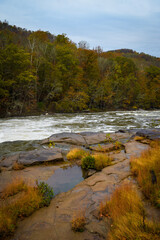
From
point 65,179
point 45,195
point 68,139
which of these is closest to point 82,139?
point 68,139

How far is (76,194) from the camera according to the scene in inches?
157

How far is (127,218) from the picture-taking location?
2.53 meters

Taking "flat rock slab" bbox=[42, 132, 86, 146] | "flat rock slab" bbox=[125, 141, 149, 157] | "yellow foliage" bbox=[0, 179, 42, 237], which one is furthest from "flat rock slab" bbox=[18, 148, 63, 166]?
"flat rock slab" bbox=[125, 141, 149, 157]

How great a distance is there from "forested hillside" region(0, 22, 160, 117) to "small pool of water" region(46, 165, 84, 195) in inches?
788

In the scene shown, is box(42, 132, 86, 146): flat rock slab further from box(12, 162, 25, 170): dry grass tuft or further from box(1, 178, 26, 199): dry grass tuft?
box(1, 178, 26, 199): dry grass tuft

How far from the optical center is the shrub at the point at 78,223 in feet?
9.06

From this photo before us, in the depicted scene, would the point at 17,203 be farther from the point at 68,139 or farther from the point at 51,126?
the point at 51,126

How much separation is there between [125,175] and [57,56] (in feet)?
104

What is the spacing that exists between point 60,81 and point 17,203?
2881 centimetres

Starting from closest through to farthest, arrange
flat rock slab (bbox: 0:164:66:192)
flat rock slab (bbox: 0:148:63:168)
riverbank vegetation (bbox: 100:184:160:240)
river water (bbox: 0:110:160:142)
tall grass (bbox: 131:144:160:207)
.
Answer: riverbank vegetation (bbox: 100:184:160:240)
tall grass (bbox: 131:144:160:207)
flat rock slab (bbox: 0:164:66:192)
flat rock slab (bbox: 0:148:63:168)
river water (bbox: 0:110:160:142)

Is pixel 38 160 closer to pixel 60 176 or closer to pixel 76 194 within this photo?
pixel 60 176

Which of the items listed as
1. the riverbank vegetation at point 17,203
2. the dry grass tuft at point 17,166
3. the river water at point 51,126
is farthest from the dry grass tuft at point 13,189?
the river water at point 51,126

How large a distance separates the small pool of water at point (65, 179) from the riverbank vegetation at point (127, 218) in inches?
60.5

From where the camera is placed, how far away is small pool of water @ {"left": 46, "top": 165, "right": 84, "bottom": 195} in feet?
14.7
